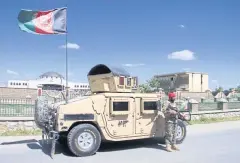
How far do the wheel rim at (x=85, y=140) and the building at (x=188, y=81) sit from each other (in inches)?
2724

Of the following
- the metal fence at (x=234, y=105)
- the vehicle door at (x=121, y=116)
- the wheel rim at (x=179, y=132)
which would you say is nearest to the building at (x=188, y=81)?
the metal fence at (x=234, y=105)

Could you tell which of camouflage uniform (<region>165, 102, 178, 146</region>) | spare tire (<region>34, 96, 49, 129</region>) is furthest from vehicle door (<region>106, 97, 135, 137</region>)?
spare tire (<region>34, 96, 49, 129</region>)

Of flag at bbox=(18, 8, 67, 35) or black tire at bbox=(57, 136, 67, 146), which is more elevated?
flag at bbox=(18, 8, 67, 35)

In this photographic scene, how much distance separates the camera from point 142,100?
9.60 m

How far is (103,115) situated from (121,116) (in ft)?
1.97

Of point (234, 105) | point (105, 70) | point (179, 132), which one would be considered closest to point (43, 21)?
point (105, 70)

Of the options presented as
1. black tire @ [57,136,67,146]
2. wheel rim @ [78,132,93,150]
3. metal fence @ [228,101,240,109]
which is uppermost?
metal fence @ [228,101,240,109]

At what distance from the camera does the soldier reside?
31.1 feet

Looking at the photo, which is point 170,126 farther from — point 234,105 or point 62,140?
point 234,105

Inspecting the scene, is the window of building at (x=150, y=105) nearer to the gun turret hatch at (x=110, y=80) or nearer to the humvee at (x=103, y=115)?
the humvee at (x=103, y=115)

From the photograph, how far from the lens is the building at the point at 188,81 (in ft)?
259

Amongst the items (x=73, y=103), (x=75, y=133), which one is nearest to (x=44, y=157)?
(x=75, y=133)

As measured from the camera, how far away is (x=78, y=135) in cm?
843

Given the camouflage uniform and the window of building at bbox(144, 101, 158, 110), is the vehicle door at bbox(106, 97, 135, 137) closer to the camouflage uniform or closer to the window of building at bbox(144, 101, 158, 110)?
the window of building at bbox(144, 101, 158, 110)
